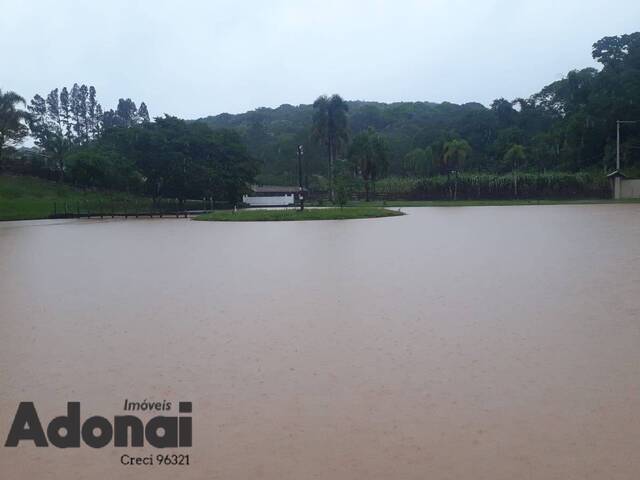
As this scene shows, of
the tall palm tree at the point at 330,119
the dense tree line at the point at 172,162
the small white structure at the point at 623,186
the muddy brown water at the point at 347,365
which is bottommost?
the muddy brown water at the point at 347,365

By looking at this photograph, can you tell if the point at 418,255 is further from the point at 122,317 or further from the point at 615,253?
the point at 122,317

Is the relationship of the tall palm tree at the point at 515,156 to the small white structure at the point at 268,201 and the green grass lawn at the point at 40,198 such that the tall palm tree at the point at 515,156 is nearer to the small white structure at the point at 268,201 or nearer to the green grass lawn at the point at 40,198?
the small white structure at the point at 268,201

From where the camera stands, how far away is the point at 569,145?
5006 centimetres

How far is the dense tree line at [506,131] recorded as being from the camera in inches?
1845

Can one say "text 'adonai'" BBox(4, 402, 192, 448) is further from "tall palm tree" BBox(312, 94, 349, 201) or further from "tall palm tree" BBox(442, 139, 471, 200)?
"tall palm tree" BBox(442, 139, 471, 200)

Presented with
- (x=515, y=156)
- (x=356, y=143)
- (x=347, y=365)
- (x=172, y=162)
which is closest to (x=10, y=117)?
(x=172, y=162)

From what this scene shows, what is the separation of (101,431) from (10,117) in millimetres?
47990

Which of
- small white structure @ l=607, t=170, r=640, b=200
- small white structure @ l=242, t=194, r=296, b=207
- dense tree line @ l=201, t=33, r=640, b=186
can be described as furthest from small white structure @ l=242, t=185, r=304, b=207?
small white structure @ l=607, t=170, r=640, b=200

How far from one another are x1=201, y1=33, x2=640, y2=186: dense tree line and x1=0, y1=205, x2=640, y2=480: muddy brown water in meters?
40.7

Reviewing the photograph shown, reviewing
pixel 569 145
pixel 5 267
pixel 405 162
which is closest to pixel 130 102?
pixel 405 162

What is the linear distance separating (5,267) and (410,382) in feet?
33.2

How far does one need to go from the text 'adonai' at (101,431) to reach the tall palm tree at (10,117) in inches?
1869

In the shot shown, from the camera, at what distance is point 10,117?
45.0m

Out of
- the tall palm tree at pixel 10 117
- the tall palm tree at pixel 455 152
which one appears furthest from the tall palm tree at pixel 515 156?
the tall palm tree at pixel 10 117
